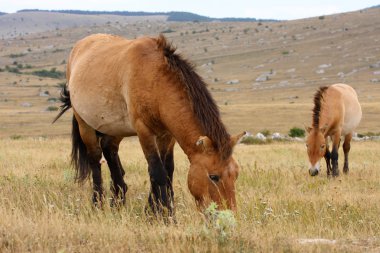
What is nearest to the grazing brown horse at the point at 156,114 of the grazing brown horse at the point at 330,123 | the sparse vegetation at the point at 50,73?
the grazing brown horse at the point at 330,123

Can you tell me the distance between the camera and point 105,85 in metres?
7.70

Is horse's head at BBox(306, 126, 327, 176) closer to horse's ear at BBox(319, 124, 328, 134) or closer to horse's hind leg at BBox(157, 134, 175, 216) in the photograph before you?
horse's ear at BBox(319, 124, 328, 134)

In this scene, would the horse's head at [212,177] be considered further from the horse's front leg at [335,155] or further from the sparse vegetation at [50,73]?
the sparse vegetation at [50,73]

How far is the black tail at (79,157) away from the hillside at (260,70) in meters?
21.2

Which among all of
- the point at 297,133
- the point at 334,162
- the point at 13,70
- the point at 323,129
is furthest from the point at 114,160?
the point at 13,70

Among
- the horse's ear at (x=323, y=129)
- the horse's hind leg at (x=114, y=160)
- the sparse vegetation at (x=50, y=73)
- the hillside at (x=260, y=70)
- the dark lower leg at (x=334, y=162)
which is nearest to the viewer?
the horse's hind leg at (x=114, y=160)

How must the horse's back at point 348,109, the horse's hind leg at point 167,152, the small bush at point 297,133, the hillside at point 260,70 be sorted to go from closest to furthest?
1. the horse's hind leg at point 167,152
2. the horse's back at point 348,109
3. the small bush at point 297,133
4. the hillside at point 260,70

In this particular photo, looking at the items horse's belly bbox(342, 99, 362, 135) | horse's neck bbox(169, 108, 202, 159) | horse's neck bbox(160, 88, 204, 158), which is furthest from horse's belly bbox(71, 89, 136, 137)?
horse's belly bbox(342, 99, 362, 135)

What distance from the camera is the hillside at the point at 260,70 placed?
1403 inches

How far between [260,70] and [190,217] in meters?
65.5

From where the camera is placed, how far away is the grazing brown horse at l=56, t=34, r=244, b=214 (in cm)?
581

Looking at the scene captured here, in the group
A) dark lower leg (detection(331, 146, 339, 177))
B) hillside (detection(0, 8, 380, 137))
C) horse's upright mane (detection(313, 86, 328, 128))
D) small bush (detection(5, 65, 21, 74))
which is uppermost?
horse's upright mane (detection(313, 86, 328, 128))

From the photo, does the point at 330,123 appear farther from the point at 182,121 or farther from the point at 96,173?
the point at 182,121

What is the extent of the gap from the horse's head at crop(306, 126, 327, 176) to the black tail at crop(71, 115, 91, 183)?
4.74 meters
